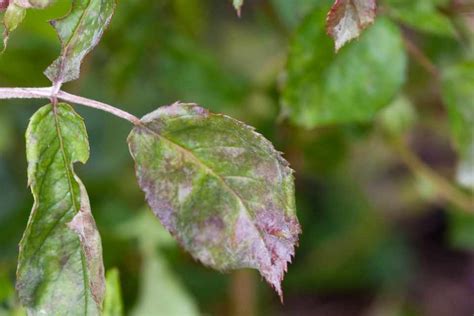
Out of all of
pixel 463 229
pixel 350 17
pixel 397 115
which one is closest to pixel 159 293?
pixel 397 115

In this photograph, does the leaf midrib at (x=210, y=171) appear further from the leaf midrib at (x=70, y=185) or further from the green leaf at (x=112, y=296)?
the green leaf at (x=112, y=296)

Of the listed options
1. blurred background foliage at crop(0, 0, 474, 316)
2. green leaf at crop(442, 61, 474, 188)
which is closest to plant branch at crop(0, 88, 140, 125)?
blurred background foliage at crop(0, 0, 474, 316)

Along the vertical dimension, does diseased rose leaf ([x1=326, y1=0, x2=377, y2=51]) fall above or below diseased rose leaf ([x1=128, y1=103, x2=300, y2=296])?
above

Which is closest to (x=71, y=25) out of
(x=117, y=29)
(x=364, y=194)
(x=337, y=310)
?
(x=117, y=29)

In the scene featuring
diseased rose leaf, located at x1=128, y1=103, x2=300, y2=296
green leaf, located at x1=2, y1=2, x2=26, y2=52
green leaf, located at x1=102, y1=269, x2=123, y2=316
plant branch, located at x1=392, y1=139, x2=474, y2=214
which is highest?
green leaf, located at x1=2, y1=2, x2=26, y2=52

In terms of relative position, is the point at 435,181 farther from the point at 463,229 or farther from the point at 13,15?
the point at 13,15

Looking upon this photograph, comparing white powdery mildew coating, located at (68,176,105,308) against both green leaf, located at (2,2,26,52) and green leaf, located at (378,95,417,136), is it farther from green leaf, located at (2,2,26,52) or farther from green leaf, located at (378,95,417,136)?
green leaf, located at (378,95,417,136)

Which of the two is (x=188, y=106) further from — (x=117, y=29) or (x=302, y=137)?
(x=302, y=137)

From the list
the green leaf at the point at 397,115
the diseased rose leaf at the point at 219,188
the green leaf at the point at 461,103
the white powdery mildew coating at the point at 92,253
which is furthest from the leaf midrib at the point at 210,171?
the green leaf at the point at 397,115
